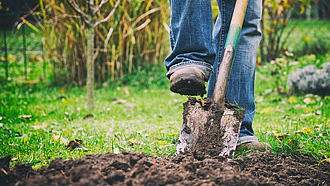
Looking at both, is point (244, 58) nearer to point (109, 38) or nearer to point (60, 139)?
point (60, 139)

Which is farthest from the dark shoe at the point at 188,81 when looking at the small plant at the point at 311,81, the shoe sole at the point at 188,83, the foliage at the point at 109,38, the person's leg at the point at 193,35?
the foliage at the point at 109,38

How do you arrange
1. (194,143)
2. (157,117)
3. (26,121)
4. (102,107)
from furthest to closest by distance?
1. (102,107)
2. (157,117)
3. (26,121)
4. (194,143)

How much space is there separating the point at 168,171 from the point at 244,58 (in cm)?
89

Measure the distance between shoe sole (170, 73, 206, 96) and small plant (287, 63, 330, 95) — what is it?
8.60 feet

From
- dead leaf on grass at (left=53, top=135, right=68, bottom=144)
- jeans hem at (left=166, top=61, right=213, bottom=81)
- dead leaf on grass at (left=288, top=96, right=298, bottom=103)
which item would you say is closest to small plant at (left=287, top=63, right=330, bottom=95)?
dead leaf on grass at (left=288, top=96, right=298, bottom=103)

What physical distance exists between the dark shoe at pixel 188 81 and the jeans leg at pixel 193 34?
0.11 m

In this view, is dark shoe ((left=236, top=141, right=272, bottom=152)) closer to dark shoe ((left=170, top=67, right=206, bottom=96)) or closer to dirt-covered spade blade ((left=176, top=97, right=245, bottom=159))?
dirt-covered spade blade ((left=176, top=97, right=245, bottom=159))

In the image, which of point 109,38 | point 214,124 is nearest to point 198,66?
point 214,124

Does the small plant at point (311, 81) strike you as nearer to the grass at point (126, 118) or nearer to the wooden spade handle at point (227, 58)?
the grass at point (126, 118)

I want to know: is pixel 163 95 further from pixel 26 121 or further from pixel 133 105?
pixel 26 121

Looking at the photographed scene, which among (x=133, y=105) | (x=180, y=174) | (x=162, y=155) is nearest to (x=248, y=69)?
(x=162, y=155)

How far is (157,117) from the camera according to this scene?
286 cm

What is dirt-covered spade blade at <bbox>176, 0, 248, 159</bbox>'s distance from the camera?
139 centimetres

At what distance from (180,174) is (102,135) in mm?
1103
